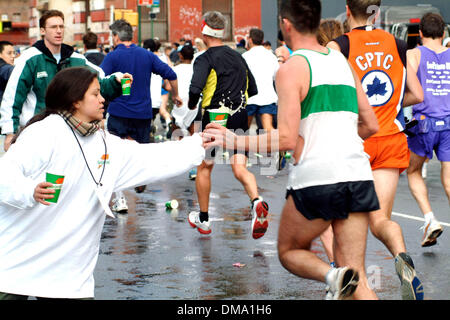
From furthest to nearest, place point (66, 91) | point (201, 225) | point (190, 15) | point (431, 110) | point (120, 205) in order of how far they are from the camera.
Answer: point (190, 15) < point (120, 205) < point (201, 225) < point (431, 110) < point (66, 91)

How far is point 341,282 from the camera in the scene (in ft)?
14.2

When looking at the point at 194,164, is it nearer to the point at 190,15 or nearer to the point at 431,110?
the point at 431,110

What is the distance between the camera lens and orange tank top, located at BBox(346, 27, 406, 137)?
19.2ft

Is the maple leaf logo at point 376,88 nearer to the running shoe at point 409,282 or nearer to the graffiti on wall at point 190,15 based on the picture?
the running shoe at point 409,282

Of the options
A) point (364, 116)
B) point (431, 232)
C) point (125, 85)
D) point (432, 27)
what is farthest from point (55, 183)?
point (432, 27)

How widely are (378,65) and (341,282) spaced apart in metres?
2.01

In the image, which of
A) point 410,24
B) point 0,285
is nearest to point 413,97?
point 0,285

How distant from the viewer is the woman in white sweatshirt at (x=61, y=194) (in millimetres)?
4320

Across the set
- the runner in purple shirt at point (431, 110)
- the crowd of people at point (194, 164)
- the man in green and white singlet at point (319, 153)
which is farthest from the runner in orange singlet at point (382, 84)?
the runner in purple shirt at point (431, 110)

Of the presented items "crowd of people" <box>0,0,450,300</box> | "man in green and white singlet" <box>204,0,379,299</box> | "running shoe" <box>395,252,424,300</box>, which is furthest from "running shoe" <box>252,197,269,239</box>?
"man in green and white singlet" <box>204,0,379,299</box>

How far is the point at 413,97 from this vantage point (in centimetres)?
605
